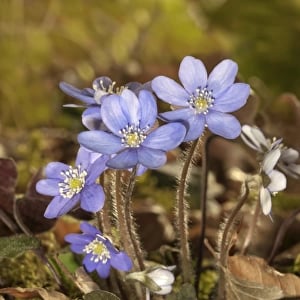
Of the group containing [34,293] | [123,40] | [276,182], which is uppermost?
[123,40]

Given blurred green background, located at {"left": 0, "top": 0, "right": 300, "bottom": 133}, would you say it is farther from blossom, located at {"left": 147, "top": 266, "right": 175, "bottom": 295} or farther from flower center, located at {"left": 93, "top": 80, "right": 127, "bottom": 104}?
blossom, located at {"left": 147, "top": 266, "right": 175, "bottom": 295}

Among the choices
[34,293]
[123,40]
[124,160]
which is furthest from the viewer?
[123,40]

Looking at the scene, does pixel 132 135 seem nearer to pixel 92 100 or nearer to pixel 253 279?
pixel 92 100

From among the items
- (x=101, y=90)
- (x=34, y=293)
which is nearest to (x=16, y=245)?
(x=34, y=293)

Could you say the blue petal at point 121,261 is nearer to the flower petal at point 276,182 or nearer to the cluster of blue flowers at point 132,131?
the cluster of blue flowers at point 132,131

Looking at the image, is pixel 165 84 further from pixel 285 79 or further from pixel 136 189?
pixel 285 79

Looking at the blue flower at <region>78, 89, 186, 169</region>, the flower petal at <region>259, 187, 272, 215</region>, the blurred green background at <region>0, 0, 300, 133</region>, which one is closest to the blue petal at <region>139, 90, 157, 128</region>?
the blue flower at <region>78, 89, 186, 169</region>
